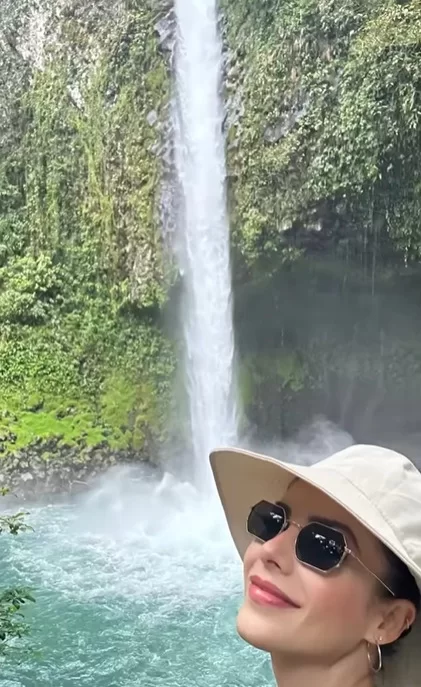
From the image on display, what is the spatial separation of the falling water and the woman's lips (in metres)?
7.36

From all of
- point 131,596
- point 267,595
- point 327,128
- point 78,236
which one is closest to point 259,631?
point 267,595

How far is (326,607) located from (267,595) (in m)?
0.09

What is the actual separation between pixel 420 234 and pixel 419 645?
6.80 meters

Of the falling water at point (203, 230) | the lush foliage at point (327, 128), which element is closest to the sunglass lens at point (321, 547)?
the lush foliage at point (327, 128)

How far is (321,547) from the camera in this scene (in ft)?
3.28

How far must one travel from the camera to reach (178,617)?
189 inches

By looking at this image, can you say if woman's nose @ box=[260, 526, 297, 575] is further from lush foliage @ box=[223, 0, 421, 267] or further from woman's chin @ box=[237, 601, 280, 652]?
lush foliage @ box=[223, 0, 421, 267]

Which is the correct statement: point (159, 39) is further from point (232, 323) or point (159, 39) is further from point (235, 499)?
point (235, 499)

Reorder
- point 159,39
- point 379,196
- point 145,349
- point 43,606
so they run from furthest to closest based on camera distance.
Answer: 1. point 145,349
2. point 159,39
3. point 379,196
4. point 43,606

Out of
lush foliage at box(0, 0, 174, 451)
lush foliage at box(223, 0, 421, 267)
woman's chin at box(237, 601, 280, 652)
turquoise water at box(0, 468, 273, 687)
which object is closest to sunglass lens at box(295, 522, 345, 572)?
woman's chin at box(237, 601, 280, 652)

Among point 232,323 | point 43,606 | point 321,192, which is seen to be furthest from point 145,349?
point 43,606

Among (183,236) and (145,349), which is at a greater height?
(183,236)

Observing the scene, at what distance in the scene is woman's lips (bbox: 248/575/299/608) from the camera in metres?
1.02

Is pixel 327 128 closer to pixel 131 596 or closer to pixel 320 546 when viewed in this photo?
pixel 131 596
